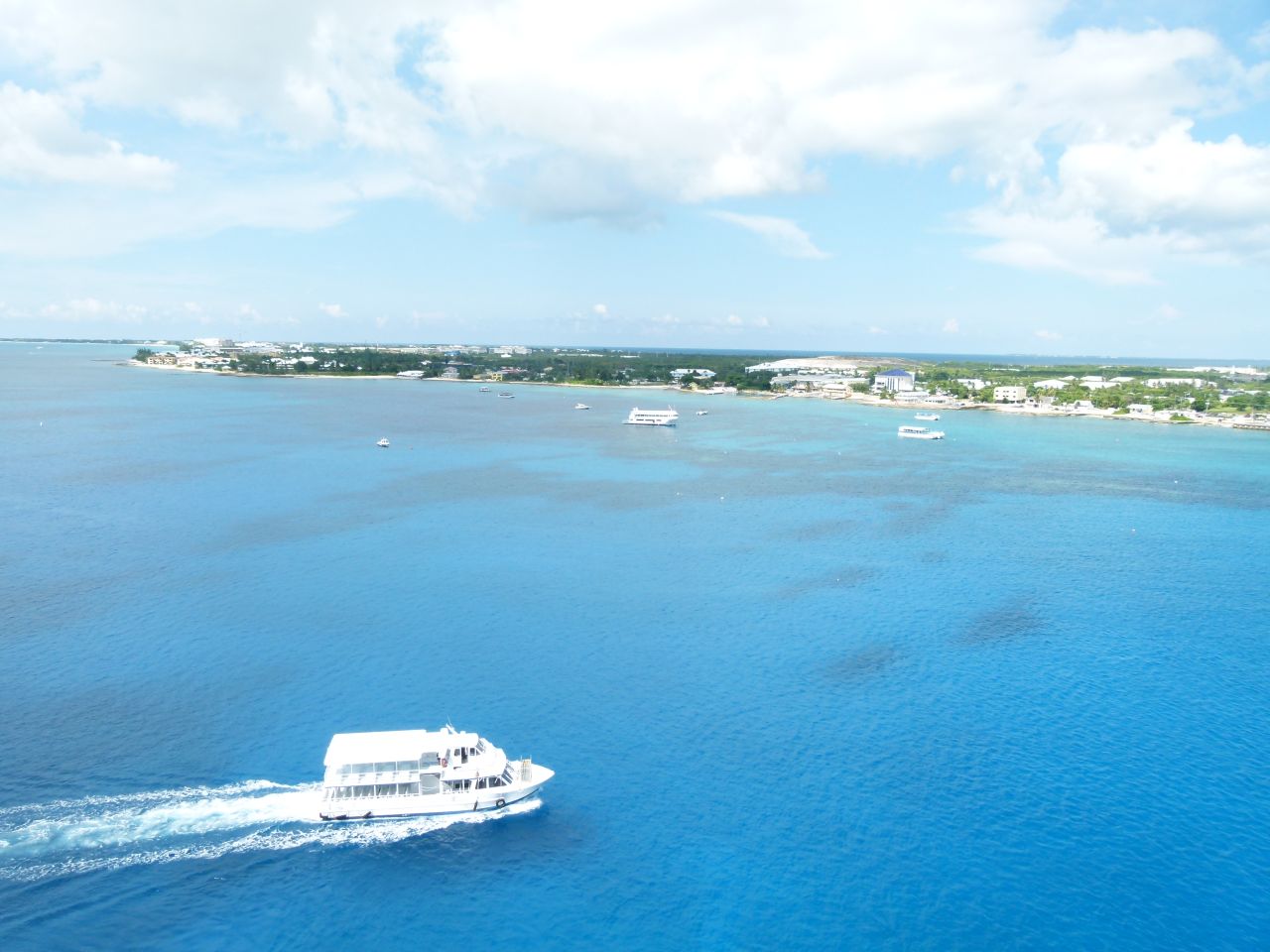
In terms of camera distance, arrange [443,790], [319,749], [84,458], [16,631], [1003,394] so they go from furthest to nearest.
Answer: [1003,394] < [84,458] < [16,631] < [319,749] < [443,790]

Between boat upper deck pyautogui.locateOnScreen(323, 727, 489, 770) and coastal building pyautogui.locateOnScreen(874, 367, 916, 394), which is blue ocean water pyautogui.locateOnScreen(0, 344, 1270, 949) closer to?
boat upper deck pyautogui.locateOnScreen(323, 727, 489, 770)

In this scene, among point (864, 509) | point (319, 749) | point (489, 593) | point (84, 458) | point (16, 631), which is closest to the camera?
point (319, 749)

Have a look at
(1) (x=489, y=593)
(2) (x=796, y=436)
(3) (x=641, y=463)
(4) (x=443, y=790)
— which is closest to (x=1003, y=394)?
(2) (x=796, y=436)

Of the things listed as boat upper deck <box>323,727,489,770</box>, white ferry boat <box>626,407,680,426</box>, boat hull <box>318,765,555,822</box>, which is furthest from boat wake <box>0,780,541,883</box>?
white ferry boat <box>626,407,680,426</box>

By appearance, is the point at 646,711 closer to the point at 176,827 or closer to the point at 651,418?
the point at 176,827

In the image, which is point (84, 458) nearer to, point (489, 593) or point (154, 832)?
point (489, 593)

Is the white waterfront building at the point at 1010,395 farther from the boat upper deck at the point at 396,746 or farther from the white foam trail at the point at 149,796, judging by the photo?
the white foam trail at the point at 149,796
